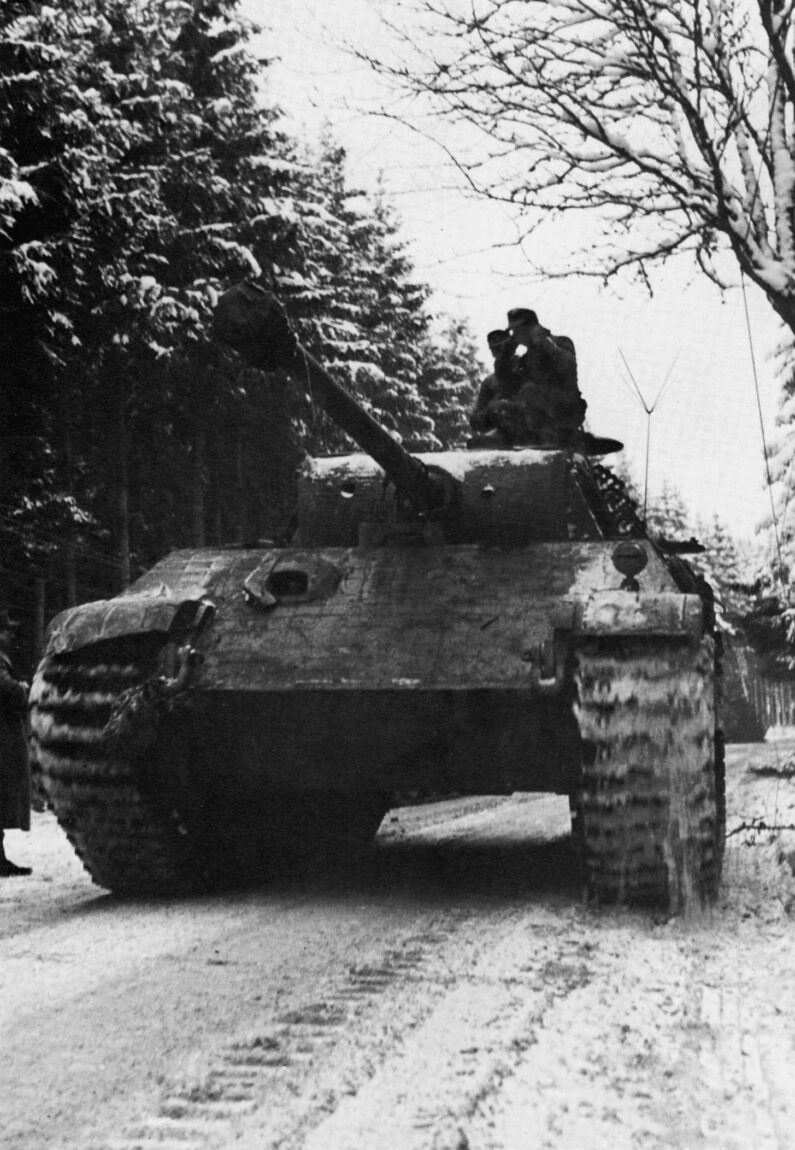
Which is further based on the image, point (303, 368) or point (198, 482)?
point (198, 482)

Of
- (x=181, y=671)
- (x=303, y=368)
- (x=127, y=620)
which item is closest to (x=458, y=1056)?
(x=181, y=671)

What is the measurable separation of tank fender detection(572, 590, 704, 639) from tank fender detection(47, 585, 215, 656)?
191 cm

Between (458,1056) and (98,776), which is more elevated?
(98,776)

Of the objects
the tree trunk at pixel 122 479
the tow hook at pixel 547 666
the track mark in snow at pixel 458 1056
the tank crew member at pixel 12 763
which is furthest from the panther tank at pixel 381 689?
the tree trunk at pixel 122 479

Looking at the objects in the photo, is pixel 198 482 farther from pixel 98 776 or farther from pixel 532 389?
pixel 98 776

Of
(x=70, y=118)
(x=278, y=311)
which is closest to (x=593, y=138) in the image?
(x=278, y=311)

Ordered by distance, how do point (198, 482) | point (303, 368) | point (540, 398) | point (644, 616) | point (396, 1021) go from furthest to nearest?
point (198, 482) → point (540, 398) → point (303, 368) → point (644, 616) → point (396, 1021)

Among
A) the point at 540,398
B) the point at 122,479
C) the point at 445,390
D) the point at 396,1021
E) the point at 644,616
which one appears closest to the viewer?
the point at 396,1021

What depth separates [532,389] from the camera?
9125mm

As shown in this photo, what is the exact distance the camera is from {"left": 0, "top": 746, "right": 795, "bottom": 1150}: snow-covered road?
3166 mm

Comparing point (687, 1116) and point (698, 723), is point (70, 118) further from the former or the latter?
point (687, 1116)

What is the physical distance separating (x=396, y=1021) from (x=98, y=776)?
2646 millimetres

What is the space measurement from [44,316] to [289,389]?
7.05m

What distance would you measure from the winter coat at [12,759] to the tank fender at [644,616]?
4192 millimetres
